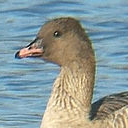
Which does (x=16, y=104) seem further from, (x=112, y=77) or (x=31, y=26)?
(x=31, y=26)

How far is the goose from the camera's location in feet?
37.0

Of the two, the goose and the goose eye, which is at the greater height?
the goose eye

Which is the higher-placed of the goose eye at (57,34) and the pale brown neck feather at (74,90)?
the goose eye at (57,34)

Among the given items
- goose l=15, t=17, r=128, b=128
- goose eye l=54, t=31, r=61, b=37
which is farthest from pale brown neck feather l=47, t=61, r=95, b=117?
goose eye l=54, t=31, r=61, b=37

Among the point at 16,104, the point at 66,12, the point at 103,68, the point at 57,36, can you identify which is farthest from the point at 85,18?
the point at 57,36

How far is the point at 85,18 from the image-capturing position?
59.5 ft

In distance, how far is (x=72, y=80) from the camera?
37.5 feet

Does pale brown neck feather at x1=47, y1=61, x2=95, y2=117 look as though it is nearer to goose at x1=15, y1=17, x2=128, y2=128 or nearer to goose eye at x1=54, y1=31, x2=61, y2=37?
goose at x1=15, y1=17, x2=128, y2=128

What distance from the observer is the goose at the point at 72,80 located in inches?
444

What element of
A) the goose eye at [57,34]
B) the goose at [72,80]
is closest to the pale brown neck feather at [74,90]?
the goose at [72,80]

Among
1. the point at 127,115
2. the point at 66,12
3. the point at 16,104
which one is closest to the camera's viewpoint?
the point at 127,115

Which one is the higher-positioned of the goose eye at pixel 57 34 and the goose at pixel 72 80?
the goose eye at pixel 57 34

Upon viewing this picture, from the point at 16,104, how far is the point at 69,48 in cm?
279

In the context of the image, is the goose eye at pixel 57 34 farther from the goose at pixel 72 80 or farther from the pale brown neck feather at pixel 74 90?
the pale brown neck feather at pixel 74 90
